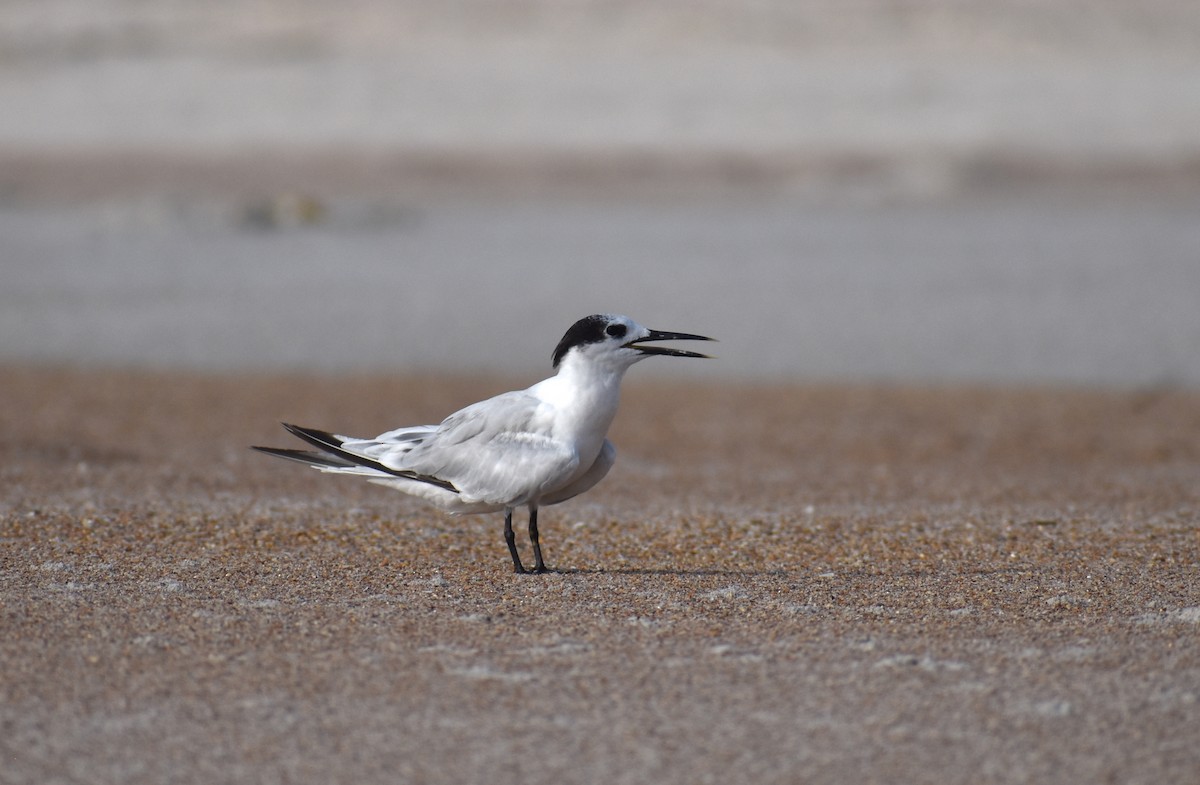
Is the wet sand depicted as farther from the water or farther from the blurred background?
the blurred background

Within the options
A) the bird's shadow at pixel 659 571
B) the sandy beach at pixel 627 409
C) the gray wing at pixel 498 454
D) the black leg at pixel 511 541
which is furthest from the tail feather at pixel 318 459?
the bird's shadow at pixel 659 571

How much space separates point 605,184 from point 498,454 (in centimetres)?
1590

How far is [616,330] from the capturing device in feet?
16.0

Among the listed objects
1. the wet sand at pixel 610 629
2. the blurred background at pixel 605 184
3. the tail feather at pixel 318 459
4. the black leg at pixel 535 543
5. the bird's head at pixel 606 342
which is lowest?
the wet sand at pixel 610 629

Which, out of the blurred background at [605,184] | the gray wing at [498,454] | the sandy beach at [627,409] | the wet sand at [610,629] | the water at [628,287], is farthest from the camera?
the blurred background at [605,184]

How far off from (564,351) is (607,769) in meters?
1.84

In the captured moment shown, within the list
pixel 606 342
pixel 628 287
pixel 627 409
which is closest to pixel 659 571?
pixel 606 342

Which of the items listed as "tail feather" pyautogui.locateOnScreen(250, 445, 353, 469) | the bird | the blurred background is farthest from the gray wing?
the blurred background

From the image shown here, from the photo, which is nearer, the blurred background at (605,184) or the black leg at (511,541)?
the black leg at (511,541)

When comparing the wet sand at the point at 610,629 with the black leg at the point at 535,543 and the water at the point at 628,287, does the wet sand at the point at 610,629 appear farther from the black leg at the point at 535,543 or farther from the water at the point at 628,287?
the water at the point at 628,287

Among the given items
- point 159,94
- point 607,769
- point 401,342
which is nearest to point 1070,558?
point 607,769

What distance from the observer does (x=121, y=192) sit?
19.4 m

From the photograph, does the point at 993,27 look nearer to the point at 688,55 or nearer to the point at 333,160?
the point at 688,55

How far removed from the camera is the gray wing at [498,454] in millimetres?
4738
